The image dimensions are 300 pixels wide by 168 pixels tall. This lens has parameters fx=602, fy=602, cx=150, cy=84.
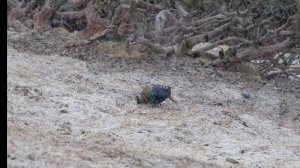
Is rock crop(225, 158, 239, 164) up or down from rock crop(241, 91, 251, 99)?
down

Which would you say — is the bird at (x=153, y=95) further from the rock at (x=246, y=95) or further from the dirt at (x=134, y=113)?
the rock at (x=246, y=95)

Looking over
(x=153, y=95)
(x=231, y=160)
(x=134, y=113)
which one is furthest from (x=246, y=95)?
(x=231, y=160)

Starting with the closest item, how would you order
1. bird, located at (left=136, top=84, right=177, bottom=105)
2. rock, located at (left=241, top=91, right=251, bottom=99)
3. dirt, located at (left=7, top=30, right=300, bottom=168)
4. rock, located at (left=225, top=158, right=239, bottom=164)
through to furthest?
dirt, located at (left=7, top=30, right=300, bottom=168)
rock, located at (left=225, top=158, right=239, bottom=164)
bird, located at (left=136, top=84, right=177, bottom=105)
rock, located at (left=241, top=91, right=251, bottom=99)

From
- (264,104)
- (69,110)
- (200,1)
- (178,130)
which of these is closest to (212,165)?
(178,130)

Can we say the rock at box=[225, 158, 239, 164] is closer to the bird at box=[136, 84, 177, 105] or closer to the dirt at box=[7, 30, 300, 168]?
the dirt at box=[7, 30, 300, 168]

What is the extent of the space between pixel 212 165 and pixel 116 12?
4058 mm

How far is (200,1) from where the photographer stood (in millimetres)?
7020

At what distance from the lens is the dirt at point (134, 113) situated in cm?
356

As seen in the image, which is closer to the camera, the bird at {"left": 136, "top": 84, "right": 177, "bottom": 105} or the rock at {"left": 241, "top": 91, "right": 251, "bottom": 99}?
the bird at {"left": 136, "top": 84, "right": 177, "bottom": 105}

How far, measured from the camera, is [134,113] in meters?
4.90

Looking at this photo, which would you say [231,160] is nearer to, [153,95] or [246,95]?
[153,95]

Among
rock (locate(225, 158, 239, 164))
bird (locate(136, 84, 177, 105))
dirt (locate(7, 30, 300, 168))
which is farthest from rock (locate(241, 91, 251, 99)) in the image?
rock (locate(225, 158, 239, 164))

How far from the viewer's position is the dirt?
3.56 metres

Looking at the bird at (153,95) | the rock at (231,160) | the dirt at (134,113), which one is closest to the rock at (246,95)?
the dirt at (134,113)
